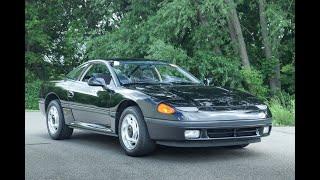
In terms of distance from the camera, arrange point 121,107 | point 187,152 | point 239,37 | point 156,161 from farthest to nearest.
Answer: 1. point 239,37
2. point 187,152
3. point 121,107
4. point 156,161

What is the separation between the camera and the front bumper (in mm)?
7070

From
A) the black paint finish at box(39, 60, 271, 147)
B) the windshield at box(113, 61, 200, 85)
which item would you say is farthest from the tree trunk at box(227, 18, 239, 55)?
the black paint finish at box(39, 60, 271, 147)

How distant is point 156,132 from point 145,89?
78cm

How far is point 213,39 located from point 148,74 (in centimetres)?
1266

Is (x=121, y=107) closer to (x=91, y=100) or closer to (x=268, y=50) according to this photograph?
(x=91, y=100)

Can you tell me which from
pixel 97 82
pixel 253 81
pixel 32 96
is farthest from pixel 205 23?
pixel 97 82

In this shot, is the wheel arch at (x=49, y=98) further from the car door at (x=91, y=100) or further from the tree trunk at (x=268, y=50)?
the tree trunk at (x=268, y=50)

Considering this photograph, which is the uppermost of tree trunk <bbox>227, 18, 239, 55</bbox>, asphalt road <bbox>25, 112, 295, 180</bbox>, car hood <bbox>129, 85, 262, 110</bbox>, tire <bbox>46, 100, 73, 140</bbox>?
tree trunk <bbox>227, 18, 239, 55</bbox>

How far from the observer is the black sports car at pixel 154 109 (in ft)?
23.4

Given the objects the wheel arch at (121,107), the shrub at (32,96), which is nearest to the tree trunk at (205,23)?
the shrub at (32,96)

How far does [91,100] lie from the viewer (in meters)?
8.60

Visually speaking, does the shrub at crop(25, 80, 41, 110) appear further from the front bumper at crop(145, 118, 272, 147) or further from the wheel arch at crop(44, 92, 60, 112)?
the front bumper at crop(145, 118, 272, 147)

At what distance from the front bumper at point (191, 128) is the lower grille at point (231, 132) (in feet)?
0.06
